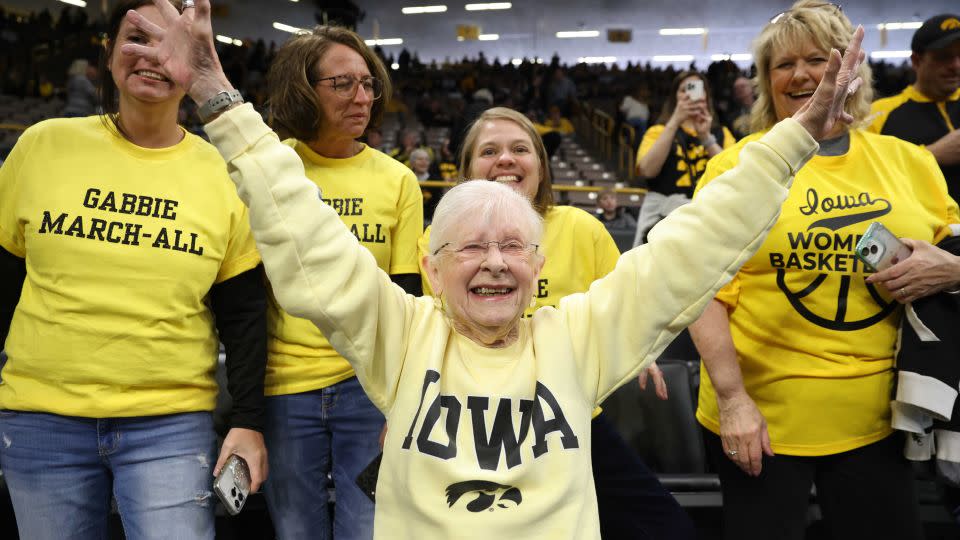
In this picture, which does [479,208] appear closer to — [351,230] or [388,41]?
[351,230]

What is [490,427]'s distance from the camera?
1.28 metres

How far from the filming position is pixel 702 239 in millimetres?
1240

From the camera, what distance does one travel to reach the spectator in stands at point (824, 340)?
1.59 m

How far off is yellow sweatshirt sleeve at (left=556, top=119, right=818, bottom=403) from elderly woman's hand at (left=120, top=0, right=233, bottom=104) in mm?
715

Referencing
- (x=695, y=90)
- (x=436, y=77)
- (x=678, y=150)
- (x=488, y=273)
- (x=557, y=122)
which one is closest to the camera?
(x=488, y=273)

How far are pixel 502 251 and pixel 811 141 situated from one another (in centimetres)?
51

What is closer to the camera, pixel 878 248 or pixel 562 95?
pixel 878 248

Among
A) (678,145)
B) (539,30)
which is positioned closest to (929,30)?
(678,145)

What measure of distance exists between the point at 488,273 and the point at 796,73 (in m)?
0.86

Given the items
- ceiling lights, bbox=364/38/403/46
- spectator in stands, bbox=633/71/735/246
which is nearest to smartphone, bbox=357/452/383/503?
spectator in stands, bbox=633/71/735/246

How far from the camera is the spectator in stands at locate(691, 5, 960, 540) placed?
1.59 meters

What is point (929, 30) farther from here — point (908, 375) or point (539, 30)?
point (539, 30)

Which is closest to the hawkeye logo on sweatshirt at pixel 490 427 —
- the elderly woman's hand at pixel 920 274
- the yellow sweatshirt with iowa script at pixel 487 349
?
the yellow sweatshirt with iowa script at pixel 487 349

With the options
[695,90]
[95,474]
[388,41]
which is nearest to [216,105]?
[95,474]
